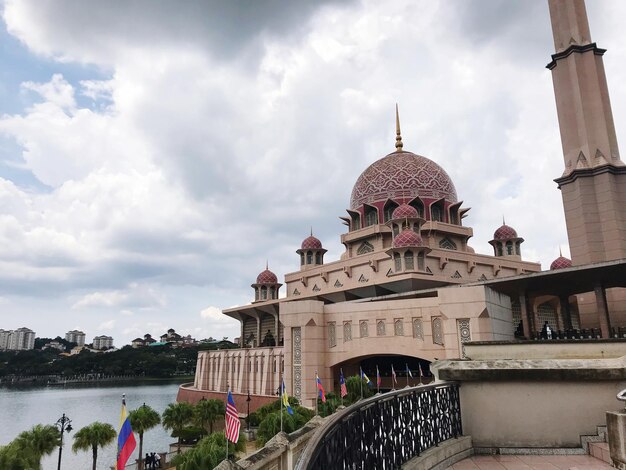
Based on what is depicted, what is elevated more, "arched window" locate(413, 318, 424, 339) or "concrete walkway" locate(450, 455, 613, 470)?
"arched window" locate(413, 318, 424, 339)

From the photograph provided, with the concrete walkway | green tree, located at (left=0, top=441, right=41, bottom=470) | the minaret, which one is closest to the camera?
the concrete walkway

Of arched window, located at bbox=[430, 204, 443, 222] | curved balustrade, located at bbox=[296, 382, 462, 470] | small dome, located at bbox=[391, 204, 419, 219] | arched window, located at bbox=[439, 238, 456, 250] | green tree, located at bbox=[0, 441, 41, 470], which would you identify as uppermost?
arched window, located at bbox=[430, 204, 443, 222]

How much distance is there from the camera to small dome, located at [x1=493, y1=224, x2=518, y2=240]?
39281 millimetres

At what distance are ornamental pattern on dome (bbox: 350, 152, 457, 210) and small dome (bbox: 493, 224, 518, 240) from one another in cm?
478

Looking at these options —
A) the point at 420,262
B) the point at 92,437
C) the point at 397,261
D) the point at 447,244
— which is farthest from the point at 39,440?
the point at 447,244

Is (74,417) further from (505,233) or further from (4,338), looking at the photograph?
(4,338)

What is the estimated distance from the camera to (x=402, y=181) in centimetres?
3816

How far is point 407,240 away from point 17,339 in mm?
205361

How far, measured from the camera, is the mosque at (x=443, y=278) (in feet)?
75.8

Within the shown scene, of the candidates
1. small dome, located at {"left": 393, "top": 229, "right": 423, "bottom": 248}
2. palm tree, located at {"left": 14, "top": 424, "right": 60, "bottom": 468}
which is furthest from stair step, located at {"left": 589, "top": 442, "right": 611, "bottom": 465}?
small dome, located at {"left": 393, "top": 229, "right": 423, "bottom": 248}

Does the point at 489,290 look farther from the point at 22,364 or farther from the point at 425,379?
the point at 22,364

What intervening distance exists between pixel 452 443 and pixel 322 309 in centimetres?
2169

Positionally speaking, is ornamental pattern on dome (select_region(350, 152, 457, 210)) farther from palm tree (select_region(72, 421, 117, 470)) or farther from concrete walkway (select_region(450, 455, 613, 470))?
concrete walkway (select_region(450, 455, 613, 470))

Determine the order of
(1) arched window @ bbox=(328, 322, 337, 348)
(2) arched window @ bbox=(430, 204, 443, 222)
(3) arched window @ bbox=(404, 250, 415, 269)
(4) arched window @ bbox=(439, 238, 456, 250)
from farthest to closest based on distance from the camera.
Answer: (2) arched window @ bbox=(430, 204, 443, 222)
(4) arched window @ bbox=(439, 238, 456, 250)
(3) arched window @ bbox=(404, 250, 415, 269)
(1) arched window @ bbox=(328, 322, 337, 348)
